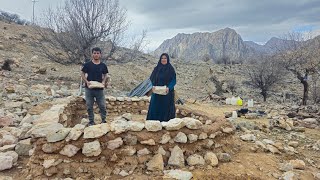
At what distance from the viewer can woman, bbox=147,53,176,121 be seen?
5480mm

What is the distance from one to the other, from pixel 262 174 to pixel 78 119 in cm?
496

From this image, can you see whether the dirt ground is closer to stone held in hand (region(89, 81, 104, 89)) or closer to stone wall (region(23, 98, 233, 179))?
stone wall (region(23, 98, 233, 179))

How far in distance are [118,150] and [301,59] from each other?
1176cm

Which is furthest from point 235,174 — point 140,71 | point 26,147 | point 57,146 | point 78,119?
point 140,71

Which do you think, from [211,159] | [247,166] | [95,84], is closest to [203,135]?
[211,159]

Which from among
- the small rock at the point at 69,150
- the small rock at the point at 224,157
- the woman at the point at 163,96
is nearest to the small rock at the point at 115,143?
the small rock at the point at 69,150

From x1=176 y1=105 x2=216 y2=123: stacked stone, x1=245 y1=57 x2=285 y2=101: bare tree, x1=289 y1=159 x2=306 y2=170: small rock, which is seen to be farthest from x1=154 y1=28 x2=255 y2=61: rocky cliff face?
x1=289 y1=159 x2=306 y2=170: small rock

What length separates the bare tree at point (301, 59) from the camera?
12244 millimetres

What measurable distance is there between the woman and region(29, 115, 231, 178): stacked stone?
5.23 ft

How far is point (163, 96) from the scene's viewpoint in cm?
559

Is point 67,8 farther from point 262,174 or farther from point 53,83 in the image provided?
point 262,174

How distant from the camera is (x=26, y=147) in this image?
3.96 meters

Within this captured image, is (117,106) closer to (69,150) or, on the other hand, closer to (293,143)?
(293,143)

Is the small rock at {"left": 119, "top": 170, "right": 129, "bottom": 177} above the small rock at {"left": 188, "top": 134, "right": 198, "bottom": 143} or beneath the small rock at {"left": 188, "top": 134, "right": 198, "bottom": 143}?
beneath
